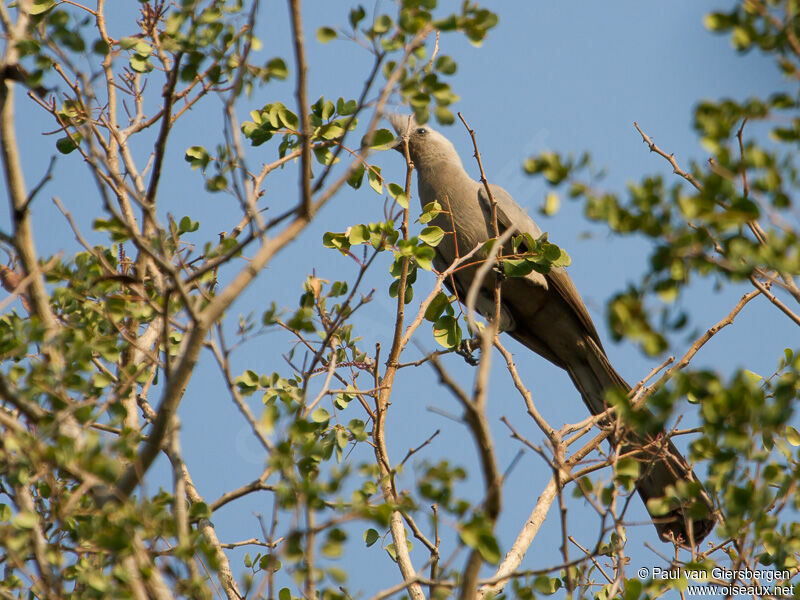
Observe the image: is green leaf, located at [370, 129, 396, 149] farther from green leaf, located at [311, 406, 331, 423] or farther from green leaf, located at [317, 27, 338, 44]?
green leaf, located at [311, 406, 331, 423]

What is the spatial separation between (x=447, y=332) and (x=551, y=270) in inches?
72.0

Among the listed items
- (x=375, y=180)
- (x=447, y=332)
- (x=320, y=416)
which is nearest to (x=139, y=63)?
(x=375, y=180)

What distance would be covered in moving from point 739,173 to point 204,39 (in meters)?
1.60

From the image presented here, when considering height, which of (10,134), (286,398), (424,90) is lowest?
(286,398)

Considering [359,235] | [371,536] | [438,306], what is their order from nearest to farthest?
[359,235], [371,536], [438,306]

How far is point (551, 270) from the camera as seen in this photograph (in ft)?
17.6

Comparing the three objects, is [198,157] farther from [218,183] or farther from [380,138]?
[380,138]

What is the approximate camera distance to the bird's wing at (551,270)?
5.33 metres

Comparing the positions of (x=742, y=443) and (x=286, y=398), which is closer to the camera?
(x=742, y=443)

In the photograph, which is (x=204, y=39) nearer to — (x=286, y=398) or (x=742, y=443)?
(x=286, y=398)

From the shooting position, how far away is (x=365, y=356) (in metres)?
3.80

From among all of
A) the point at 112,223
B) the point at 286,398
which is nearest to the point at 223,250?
the point at 112,223

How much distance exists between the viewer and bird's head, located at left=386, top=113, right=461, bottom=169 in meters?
5.73

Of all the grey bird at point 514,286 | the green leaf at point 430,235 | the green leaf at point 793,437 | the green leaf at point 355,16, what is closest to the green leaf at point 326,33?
the green leaf at point 355,16
